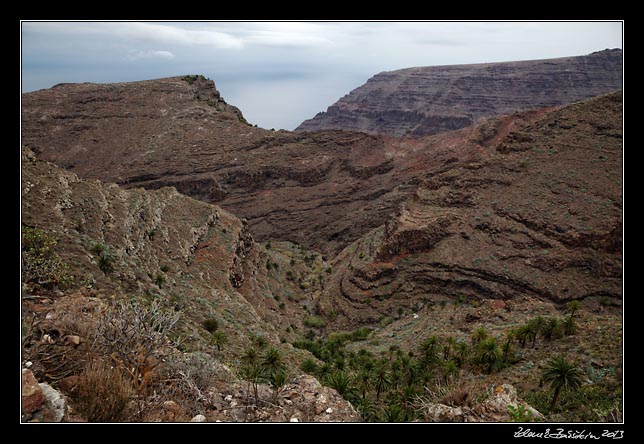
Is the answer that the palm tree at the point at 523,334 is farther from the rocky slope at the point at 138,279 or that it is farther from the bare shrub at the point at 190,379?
the bare shrub at the point at 190,379

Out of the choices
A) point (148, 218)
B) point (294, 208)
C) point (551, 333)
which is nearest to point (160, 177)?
point (294, 208)

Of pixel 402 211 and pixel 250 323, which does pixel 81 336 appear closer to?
pixel 250 323

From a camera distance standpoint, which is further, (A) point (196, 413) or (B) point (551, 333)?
(B) point (551, 333)

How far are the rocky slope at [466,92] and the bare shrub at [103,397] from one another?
121899 mm

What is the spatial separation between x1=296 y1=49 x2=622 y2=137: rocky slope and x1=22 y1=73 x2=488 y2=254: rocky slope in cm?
6808

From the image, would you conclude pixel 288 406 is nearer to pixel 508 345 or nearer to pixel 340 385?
pixel 340 385

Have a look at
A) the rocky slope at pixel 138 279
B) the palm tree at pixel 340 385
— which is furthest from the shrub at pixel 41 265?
the palm tree at pixel 340 385

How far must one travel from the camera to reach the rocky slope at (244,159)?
174ft

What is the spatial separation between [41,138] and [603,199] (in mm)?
72764

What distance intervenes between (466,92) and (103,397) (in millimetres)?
137018

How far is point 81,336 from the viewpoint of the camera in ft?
25.0

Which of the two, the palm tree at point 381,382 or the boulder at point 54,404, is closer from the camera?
the boulder at point 54,404

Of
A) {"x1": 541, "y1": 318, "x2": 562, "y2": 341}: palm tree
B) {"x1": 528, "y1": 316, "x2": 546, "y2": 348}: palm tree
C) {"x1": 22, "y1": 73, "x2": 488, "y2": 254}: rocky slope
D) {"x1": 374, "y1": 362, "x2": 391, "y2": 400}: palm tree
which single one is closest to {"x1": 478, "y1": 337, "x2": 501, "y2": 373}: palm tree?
{"x1": 528, "y1": 316, "x2": 546, "y2": 348}: palm tree

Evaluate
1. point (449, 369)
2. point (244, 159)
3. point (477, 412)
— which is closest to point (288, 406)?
point (477, 412)
